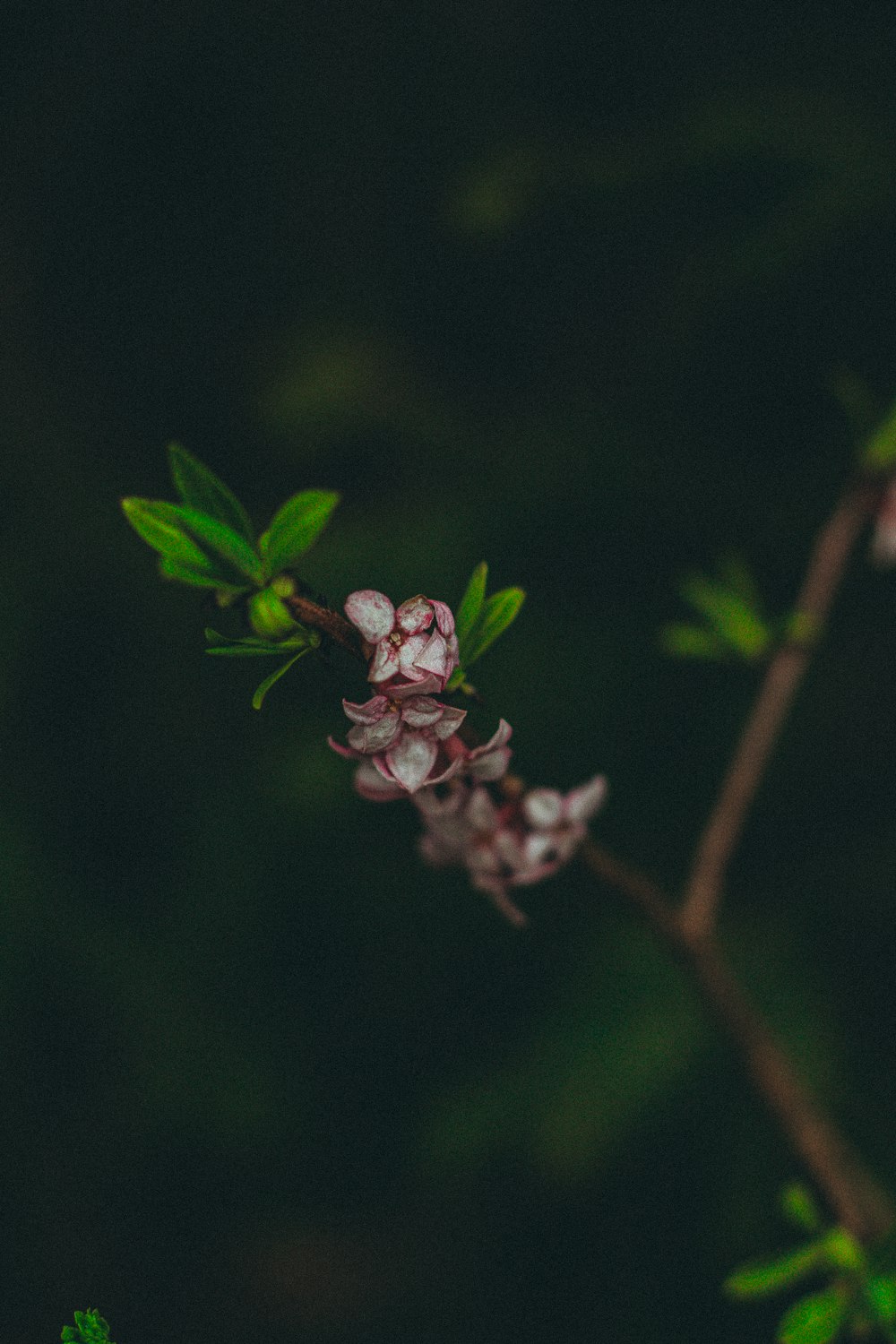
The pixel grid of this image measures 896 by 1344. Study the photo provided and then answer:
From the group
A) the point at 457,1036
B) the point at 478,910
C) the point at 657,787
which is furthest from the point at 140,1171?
the point at 657,787

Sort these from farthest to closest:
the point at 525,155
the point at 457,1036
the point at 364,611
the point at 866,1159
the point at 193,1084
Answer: the point at 457,1036, the point at 193,1084, the point at 866,1159, the point at 525,155, the point at 364,611

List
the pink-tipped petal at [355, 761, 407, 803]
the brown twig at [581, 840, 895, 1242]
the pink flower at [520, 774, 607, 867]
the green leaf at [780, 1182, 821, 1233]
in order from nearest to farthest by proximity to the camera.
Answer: the pink-tipped petal at [355, 761, 407, 803] < the pink flower at [520, 774, 607, 867] < the green leaf at [780, 1182, 821, 1233] < the brown twig at [581, 840, 895, 1242]

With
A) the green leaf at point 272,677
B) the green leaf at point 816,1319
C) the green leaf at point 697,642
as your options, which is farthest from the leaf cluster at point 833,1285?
the green leaf at point 272,677

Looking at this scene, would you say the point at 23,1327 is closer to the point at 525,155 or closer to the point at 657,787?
the point at 657,787

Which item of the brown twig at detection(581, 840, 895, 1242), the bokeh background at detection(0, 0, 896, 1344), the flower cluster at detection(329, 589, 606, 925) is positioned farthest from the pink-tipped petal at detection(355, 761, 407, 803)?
the bokeh background at detection(0, 0, 896, 1344)

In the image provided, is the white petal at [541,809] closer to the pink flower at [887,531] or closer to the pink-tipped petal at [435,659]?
the pink-tipped petal at [435,659]

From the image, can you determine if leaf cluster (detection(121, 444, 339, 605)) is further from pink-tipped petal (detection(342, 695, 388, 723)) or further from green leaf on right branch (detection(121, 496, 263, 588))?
pink-tipped petal (detection(342, 695, 388, 723))
